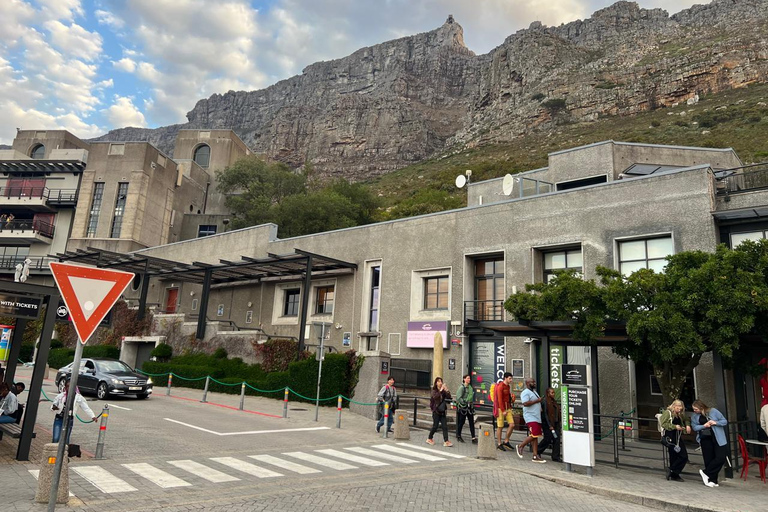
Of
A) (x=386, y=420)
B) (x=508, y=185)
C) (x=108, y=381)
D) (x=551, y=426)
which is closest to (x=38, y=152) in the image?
(x=108, y=381)

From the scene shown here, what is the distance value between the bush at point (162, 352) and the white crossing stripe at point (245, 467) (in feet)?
73.6

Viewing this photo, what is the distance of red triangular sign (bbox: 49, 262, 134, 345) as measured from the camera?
5465 millimetres

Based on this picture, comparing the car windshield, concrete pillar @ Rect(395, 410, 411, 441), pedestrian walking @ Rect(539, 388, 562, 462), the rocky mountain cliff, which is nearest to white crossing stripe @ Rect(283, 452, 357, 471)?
concrete pillar @ Rect(395, 410, 411, 441)

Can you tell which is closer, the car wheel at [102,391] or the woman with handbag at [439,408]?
the woman with handbag at [439,408]

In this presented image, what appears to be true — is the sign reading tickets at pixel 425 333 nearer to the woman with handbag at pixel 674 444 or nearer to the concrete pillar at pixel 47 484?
the woman with handbag at pixel 674 444

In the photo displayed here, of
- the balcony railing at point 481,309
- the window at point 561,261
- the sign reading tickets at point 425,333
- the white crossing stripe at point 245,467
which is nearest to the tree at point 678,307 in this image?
the window at point 561,261

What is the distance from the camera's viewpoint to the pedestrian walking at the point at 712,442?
10.3 metres

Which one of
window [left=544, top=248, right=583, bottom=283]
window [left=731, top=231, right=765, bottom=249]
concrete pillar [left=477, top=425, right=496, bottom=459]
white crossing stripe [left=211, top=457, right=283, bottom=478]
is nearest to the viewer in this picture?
white crossing stripe [left=211, top=457, right=283, bottom=478]

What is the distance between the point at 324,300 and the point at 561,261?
1351 cm

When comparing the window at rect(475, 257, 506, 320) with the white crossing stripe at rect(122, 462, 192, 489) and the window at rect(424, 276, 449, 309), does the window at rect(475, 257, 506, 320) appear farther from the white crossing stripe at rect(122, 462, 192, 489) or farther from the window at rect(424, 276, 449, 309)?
the white crossing stripe at rect(122, 462, 192, 489)

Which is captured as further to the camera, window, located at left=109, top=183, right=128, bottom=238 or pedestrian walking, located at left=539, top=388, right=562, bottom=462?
window, located at left=109, top=183, right=128, bottom=238

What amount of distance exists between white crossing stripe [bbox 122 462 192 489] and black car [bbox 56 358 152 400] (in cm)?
1137

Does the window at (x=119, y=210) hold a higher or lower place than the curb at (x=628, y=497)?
higher

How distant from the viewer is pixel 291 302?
30422 mm
